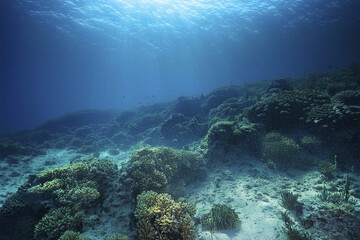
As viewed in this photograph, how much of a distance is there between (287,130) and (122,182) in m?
8.98

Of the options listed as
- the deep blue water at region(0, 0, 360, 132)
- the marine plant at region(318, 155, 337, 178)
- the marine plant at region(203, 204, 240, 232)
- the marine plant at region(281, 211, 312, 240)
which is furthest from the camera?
the deep blue water at region(0, 0, 360, 132)

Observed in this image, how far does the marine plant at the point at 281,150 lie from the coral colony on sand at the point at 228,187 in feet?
0.15

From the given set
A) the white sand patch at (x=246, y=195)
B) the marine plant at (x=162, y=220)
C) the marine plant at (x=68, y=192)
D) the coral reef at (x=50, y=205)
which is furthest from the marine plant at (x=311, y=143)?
the coral reef at (x=50, y=205)

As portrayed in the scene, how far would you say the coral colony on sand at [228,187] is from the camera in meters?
4.62

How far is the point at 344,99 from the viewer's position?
351 inches

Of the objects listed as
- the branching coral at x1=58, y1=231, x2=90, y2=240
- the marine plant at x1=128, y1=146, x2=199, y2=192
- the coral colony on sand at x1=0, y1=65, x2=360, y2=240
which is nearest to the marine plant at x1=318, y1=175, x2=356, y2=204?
the coral colony on sand at x1=0, y1=65, x2=360, y2=240

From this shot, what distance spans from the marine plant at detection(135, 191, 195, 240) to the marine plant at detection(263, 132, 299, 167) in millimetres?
5616

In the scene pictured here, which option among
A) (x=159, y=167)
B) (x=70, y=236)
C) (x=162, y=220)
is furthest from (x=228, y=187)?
(x=70, y=236)

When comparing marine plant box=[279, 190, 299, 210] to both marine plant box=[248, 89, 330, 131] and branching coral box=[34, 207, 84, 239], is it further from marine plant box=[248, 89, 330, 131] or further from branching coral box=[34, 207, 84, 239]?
branching coral box=[34, 207, 84, 239]

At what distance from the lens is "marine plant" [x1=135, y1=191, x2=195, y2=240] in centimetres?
423

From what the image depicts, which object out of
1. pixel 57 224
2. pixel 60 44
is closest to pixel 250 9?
pixel 57 224

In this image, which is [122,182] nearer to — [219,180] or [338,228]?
[219,180]

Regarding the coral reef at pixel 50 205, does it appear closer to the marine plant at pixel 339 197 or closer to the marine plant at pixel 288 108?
the marine plant at pixel 339 197

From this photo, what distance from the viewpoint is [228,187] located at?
7523 millimetres
